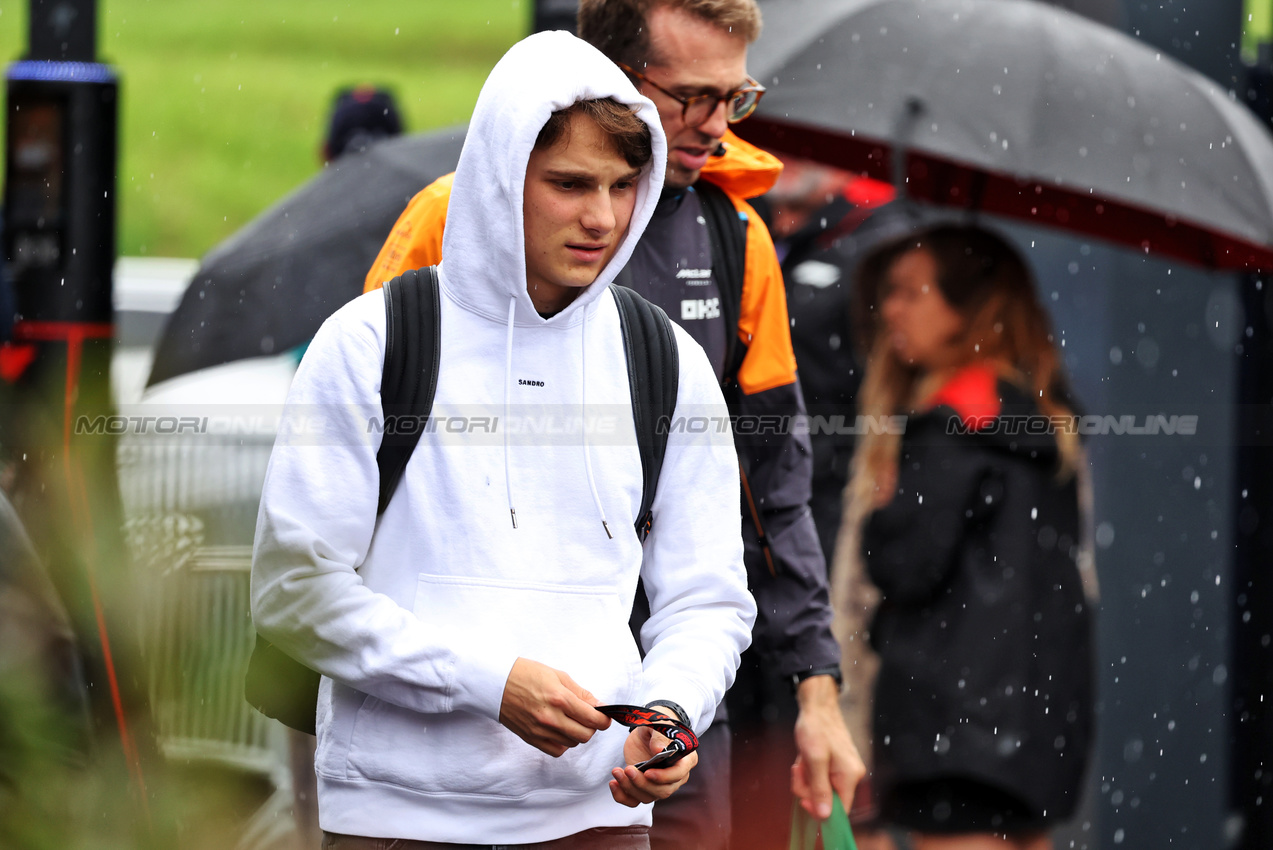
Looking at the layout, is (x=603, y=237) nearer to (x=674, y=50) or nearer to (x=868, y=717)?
(x=674, y=50)

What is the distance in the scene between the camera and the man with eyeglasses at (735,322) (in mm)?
2797

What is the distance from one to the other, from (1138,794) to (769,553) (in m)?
3.73

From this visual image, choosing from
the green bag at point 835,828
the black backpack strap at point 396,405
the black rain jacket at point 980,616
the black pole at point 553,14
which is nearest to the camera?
the black backpack strap at point 396,405

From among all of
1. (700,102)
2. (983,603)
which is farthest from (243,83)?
(700,102)

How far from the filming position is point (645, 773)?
1.98 metres

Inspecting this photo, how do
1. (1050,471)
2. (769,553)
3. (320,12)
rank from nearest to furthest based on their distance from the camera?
(769,553)
(1050,471)
(320,12)

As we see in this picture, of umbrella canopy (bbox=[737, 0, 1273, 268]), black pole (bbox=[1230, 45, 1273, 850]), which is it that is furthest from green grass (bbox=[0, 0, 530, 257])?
umbrella canopy (bbox=[737, 0, 1273, 268])

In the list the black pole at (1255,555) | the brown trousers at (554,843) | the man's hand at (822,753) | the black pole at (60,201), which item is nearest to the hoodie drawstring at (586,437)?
the brown trousers at (554,843)

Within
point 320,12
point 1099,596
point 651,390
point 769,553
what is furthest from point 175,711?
point 320,12

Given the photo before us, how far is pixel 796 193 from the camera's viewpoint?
5105 millimetres

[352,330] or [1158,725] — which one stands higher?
[352,330]

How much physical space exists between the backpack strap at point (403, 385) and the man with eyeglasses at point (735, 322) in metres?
0.56

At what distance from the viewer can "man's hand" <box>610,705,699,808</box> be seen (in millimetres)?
1983

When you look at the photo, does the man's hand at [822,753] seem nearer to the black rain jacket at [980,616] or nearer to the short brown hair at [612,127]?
the black rain jacket at [980,616]
